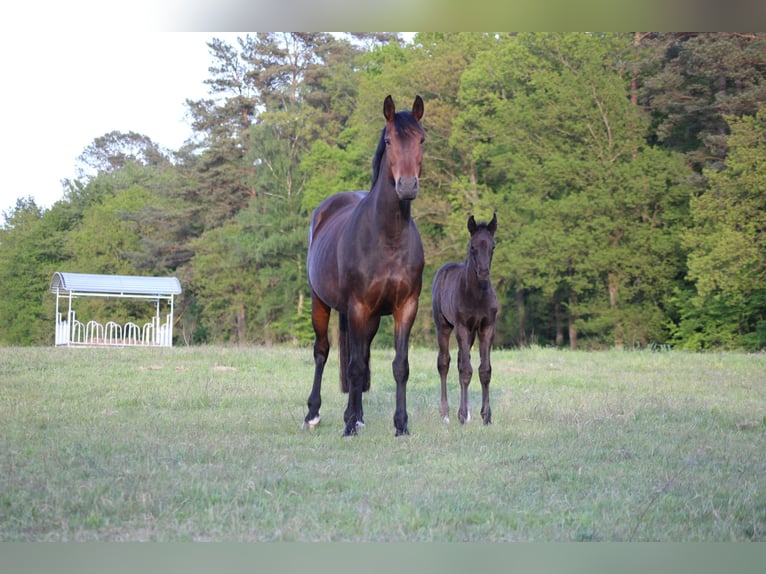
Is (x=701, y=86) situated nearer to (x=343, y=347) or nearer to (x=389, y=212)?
(x=343, y=347)

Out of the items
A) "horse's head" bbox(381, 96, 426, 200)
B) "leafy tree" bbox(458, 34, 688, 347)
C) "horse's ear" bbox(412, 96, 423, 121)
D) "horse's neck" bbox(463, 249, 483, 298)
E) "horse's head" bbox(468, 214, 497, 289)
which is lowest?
"horse's neck" bbox(463, 249, 483, 298)

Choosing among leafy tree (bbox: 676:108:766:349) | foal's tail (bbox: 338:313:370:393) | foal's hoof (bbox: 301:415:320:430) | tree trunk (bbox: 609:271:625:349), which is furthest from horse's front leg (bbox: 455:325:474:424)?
tree trunk (bbox: 609:271:625:349)

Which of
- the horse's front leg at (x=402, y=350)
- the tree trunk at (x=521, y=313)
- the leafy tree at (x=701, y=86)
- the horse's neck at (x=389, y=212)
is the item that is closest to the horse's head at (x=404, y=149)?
the horse's neck at (x=389, y=212)

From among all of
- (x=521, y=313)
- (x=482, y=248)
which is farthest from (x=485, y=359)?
(x=521, y=313)

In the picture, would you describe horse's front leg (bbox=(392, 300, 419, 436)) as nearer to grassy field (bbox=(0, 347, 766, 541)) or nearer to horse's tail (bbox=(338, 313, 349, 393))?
grassy field (bbox=(0, 347, 766, 541))

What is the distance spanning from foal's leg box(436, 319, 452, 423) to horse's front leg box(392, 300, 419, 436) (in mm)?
863

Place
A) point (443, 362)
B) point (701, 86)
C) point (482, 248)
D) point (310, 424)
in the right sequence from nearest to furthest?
point (310, 424) < point (482, 248) < point (443, 362) < point (701, 86)

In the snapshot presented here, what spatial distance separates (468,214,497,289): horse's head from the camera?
21.2ft

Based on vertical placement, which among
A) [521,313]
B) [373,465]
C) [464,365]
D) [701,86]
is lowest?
[373,465]

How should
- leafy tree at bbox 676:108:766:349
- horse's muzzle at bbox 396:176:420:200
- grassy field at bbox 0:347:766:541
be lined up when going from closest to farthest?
grassy field at bbox 0:347:766:541, horse's muzzle at bbox 396:176:420:200, leafy tree at bbox 676:108:766:349

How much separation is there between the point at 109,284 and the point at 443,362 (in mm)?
17013

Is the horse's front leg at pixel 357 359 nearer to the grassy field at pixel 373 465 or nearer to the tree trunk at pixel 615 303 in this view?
the grassy field at pixel 373 465

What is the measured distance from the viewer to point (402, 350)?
566cm
